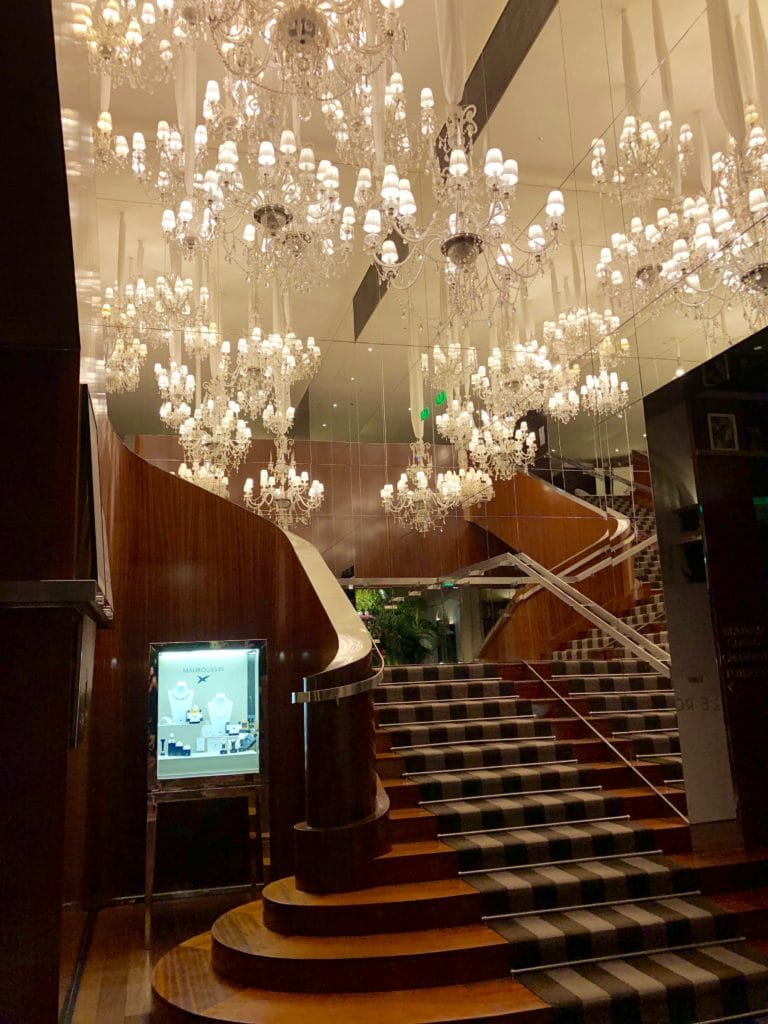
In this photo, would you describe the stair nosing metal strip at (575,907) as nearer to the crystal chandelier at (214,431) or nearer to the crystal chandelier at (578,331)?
the crystal chandelier at (578,331)

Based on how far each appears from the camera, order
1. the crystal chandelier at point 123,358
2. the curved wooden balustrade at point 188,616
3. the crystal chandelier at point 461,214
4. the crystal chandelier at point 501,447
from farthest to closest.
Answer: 1. the crystal chandelier at point 501,447
2. the crystal chandelier at point 123,358
3. the crystal chandelier at point 461,214
4. the curved wooden balustrade at point 188,616

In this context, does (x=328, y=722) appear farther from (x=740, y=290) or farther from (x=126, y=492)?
(x=740, y=290)

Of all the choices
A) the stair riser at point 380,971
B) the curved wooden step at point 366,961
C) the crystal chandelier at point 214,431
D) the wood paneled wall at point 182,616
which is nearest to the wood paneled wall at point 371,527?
the crystal chandelier at point 214,431

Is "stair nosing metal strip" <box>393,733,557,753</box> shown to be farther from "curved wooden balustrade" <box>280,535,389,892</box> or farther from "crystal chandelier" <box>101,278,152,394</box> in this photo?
"crystal chandelier" <box>101,278,152,394</box>

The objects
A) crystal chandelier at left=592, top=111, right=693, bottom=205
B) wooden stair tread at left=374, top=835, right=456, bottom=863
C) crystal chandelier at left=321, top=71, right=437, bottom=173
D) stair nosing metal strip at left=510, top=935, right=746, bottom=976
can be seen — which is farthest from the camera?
crystal chandelier at left=592, top=111, right=693, bottom=205

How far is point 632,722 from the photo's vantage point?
6473 millimetres

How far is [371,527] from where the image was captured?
11703 mm

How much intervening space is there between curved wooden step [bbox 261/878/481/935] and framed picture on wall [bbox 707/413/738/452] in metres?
2.99

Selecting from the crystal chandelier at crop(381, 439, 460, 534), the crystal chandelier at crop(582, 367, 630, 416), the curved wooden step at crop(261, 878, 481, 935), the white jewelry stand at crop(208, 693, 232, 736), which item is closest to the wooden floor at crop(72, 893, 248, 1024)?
the curved wooden step at crop(261, 878, 481, 935)

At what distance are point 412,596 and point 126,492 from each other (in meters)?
5.37

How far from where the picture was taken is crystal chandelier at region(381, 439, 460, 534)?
38.0 feet

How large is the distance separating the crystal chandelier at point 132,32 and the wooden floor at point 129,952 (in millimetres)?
6093

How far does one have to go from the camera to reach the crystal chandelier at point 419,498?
11578 mm

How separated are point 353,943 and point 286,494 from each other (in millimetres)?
7972
